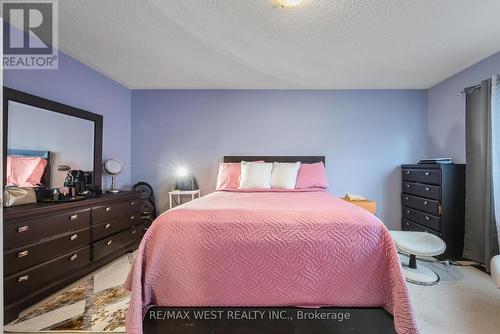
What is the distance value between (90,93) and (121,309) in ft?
8.10

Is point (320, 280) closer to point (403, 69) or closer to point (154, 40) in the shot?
point (154, 40)

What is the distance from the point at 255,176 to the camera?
2760 mm

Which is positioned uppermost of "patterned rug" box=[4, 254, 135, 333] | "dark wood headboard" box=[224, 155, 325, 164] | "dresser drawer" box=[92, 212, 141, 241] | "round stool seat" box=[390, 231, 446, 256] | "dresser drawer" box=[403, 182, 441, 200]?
"dark wood headboard" box=[224, 155, 325, 164]

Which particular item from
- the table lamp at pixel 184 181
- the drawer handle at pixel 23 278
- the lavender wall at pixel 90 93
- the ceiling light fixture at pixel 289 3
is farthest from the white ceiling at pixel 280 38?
the drawer handle at pixel 23 278

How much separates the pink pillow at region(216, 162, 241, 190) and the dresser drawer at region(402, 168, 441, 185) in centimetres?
233

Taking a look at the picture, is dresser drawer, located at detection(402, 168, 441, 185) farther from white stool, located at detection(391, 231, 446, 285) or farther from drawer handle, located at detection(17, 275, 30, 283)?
drawer handle, located at detection(17, 275, 30, 283)

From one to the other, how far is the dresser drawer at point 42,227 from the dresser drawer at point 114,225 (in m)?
0.14

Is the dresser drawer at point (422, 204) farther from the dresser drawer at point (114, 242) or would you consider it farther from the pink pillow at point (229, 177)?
the dresser drawer at point (114, 242)

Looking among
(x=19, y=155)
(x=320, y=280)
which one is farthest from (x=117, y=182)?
(x=320, y=280)

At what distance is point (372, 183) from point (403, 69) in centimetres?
157

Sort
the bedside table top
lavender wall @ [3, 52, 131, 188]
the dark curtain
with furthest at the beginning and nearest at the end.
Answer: the bedside table top, the dark curtain, lavender wall @ [3, 52, 131, 188]

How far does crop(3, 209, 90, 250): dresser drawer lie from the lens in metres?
1.54

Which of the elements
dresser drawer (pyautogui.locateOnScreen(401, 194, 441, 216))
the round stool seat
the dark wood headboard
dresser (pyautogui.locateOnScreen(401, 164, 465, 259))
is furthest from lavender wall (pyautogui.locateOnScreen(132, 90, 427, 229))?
the round stool seat

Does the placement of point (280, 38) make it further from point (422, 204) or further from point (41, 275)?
point (41, 275)
